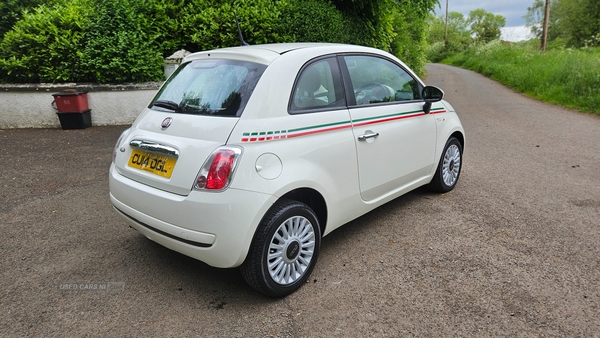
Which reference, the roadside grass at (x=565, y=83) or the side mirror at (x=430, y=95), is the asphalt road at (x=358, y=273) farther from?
the roadside grass at (x=565, y=83)

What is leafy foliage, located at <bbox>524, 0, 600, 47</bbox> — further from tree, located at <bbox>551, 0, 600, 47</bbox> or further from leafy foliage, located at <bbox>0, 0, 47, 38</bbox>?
leafy foliage, located at <bbox>0, 0, 47, 38</bbox>

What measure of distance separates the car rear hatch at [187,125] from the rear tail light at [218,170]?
0.14 ft

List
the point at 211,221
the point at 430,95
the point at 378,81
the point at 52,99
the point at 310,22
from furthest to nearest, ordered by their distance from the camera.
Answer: the point at 310,22, the point at 52,99, the point at 430,95, the point at 378,81, the point at 211,221

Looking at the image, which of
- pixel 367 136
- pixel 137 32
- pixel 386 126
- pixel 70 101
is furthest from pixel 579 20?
pixel 367 136

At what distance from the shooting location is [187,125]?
286 cm

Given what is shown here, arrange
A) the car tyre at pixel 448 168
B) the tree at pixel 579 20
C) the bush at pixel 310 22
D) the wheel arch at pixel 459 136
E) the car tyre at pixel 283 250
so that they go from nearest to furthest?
the car tyre at pixel 283 250 → the car tyre at pixel 448 168 → the wheel arch at pixel 459 136 → the bush at pixel 310 22 → the tree at pixel 579 20

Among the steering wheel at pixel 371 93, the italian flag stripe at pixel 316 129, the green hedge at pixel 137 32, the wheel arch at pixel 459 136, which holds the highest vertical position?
the green hedge at pixel 137 32

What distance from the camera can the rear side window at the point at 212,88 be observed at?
113 inches

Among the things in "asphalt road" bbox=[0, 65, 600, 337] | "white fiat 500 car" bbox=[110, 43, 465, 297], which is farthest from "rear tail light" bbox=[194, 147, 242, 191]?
"asphalt road" bbox=[0, 65, 600, 337]

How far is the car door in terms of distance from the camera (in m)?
3.44

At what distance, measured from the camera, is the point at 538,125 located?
9180 mm

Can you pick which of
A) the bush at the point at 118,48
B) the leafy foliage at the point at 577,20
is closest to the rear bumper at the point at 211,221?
the bush at the point at 118,48

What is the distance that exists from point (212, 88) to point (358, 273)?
1.75 metres

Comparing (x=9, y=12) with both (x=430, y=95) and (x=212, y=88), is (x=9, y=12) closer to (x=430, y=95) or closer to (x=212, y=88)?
(x=212, y=88)
